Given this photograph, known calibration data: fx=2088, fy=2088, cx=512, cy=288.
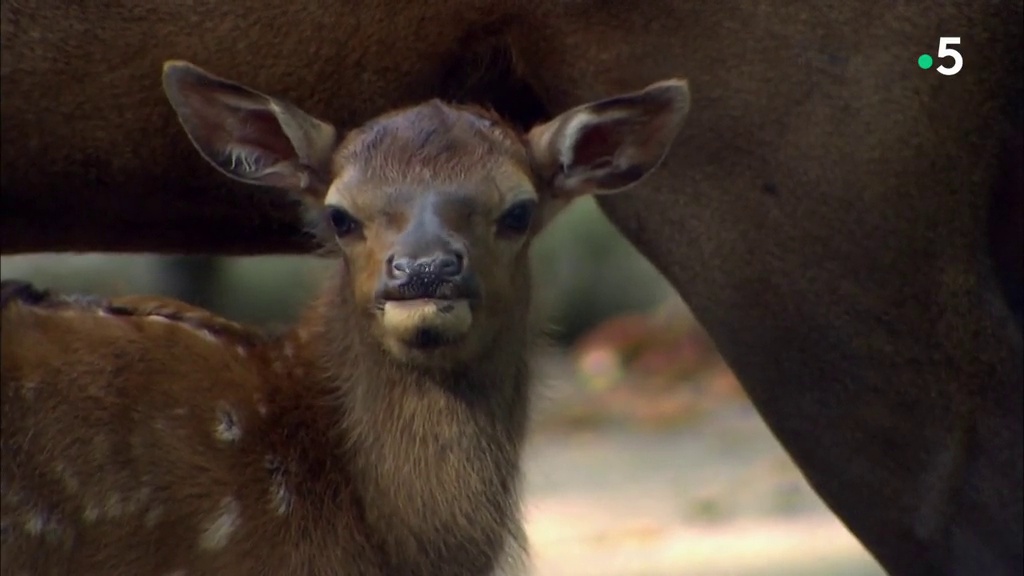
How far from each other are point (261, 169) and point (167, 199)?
48 cm

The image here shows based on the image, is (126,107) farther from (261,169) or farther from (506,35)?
(506,35)

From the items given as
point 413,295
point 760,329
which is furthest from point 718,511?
point 413,295

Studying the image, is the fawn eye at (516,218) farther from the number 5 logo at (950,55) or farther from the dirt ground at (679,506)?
the dirt ground at (679,506)

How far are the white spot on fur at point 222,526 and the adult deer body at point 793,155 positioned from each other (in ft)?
3.52

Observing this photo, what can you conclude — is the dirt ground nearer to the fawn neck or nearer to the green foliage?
the fawn neck

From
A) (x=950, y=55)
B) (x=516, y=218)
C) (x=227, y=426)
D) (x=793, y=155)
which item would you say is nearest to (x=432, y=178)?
(x=516, y=218)

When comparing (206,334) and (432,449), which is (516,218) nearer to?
(432,449)

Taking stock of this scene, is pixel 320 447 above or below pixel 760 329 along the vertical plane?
below

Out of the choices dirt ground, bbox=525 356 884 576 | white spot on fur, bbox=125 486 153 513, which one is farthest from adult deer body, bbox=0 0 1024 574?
dirt ground, bbox=525 356 884 576

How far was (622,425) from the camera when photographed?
11.9 m

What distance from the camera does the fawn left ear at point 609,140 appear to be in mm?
4996

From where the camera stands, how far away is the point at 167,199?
18.3ft

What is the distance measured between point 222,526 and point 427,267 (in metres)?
0.83

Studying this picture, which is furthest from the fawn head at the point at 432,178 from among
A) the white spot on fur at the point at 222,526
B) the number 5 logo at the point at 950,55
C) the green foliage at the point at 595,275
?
the green foliage at the point at 595,275
